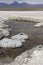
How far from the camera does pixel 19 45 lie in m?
6.24

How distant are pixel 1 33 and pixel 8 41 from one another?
3.92ft

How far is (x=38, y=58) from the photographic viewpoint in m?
4.40

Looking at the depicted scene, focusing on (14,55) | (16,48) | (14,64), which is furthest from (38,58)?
(16,48)

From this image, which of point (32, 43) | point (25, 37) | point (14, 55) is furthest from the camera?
point (25, 37)

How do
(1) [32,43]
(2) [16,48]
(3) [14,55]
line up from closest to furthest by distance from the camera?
(3) [14,55]
(2) [16,48]
(1) [32,43]

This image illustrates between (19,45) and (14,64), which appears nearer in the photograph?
(14,64)

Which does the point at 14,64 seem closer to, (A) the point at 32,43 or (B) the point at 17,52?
(B) the point at 17,52

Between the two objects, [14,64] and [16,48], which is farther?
[16,48]

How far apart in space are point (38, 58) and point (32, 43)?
2.14 meters

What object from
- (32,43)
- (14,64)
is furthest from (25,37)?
(14,64)

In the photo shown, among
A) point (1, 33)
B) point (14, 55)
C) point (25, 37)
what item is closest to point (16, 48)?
point (14, 55)

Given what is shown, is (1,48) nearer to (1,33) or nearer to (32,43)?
(32,43)

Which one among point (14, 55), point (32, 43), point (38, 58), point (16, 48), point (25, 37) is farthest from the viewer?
point (25, 37)

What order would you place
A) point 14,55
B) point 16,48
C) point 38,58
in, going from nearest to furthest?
point 38,58 < point 14,55 < point 16,48
